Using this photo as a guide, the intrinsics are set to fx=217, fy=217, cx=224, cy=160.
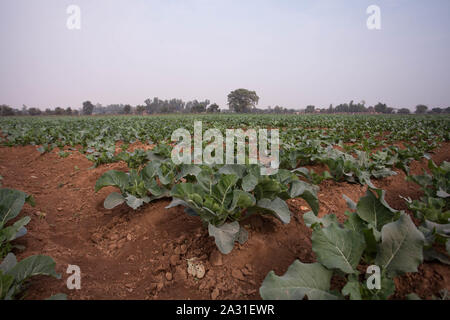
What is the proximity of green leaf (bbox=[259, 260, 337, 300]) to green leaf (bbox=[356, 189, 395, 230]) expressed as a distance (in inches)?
23.6

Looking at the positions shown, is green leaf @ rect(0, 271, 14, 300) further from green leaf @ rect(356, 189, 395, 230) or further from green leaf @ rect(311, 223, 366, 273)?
green leaf @ rect(356, 189, 395, 230)

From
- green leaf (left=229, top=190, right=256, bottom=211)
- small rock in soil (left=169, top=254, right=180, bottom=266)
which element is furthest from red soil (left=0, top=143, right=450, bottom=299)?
green leaf (left=229, top=190, right=256, bottom=211)

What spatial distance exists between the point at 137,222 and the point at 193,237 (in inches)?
28.7

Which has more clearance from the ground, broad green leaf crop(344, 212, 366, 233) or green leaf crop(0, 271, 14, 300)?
broad green leaf crop(344, 212, 366, 233)

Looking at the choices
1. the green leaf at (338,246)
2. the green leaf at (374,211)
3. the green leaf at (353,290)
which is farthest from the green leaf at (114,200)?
the green leaf at (374,211)

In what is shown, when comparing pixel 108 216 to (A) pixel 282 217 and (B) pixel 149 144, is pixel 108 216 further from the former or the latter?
(B) pixel 149 144

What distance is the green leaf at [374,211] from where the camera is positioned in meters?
1.58

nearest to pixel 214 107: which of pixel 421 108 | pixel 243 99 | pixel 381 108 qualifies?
pixel 243 99

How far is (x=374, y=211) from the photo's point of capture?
1606mm

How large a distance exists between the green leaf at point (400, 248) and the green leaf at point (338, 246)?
163mm

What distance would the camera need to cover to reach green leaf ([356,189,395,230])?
1.58 m

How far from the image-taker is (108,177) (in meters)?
2.39

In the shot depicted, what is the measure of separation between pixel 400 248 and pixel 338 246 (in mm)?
356

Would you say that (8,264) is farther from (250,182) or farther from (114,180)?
(250,182)
